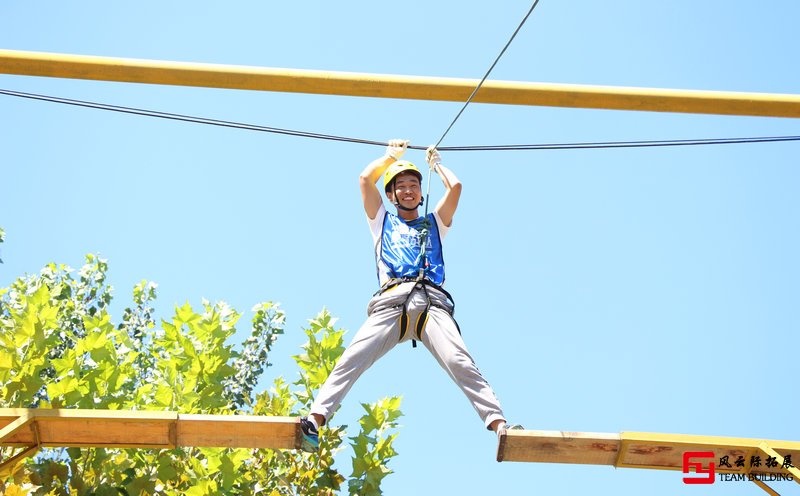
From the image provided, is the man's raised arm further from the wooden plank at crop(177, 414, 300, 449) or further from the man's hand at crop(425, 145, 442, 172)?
the wooden plank at crop(177, 414, 300, 449)

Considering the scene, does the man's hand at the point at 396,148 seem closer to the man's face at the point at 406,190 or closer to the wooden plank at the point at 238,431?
the man's face at the point at 406,190

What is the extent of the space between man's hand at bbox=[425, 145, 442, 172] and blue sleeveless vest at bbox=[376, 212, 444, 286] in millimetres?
432

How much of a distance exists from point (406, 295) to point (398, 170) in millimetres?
1133

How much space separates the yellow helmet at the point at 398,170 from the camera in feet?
25.2

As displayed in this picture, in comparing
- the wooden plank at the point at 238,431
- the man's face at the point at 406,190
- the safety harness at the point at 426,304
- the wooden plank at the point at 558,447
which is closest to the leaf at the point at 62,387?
the wooden plank at the point at 238,431

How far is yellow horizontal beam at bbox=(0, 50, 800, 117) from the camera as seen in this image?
7.46 metres

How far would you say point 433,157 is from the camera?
7738mm

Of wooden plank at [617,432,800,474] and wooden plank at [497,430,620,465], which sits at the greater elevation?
wooden plank at [617,432,800,474]

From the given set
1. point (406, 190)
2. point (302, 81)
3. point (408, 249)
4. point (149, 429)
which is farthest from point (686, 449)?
point (302, 81)

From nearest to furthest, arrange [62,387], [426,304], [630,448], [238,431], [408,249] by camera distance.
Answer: [238,431], [630,448], [426,304], [408,249], [62,387]

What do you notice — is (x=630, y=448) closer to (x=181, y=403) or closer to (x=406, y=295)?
(x=406, y=295)

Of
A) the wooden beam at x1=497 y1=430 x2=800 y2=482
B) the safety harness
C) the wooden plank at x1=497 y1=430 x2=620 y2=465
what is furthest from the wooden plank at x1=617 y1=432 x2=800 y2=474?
the safety harness

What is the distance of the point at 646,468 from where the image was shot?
6.99 meters

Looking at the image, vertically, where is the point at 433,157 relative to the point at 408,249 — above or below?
above
